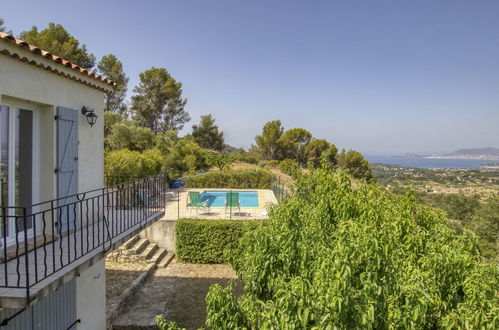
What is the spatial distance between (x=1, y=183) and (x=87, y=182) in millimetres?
1832

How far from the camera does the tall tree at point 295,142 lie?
4581cm

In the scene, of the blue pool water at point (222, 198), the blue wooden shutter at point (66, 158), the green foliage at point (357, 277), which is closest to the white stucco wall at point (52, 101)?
the blue wooden shutter at point (66, 158)

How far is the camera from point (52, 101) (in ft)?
17.5

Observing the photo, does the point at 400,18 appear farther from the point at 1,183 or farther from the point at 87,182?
the point at 1,183

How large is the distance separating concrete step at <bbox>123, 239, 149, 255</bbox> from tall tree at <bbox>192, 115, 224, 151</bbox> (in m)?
31.1

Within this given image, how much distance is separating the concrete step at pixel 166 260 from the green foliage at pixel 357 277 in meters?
8.69

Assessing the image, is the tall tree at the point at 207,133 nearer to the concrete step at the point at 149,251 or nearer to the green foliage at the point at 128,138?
the green foliage at the point at 128,138

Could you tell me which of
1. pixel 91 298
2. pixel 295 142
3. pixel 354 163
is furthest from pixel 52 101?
pixel 354 163

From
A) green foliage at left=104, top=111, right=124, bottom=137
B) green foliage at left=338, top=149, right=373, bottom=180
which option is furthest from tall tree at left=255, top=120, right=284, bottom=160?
green foliage at left=104, top=111, right=124, bottom=137

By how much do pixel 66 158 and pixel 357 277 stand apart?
5465 mm

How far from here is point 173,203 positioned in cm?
1814

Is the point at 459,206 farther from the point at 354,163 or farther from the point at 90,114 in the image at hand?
the point at 90,114

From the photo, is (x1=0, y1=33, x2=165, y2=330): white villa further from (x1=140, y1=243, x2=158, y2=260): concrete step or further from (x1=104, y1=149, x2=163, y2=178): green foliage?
(x1=104, y1=149, x2=163, y2=178): green foliage

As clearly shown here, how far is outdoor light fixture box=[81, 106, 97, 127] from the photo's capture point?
6.23 meters
